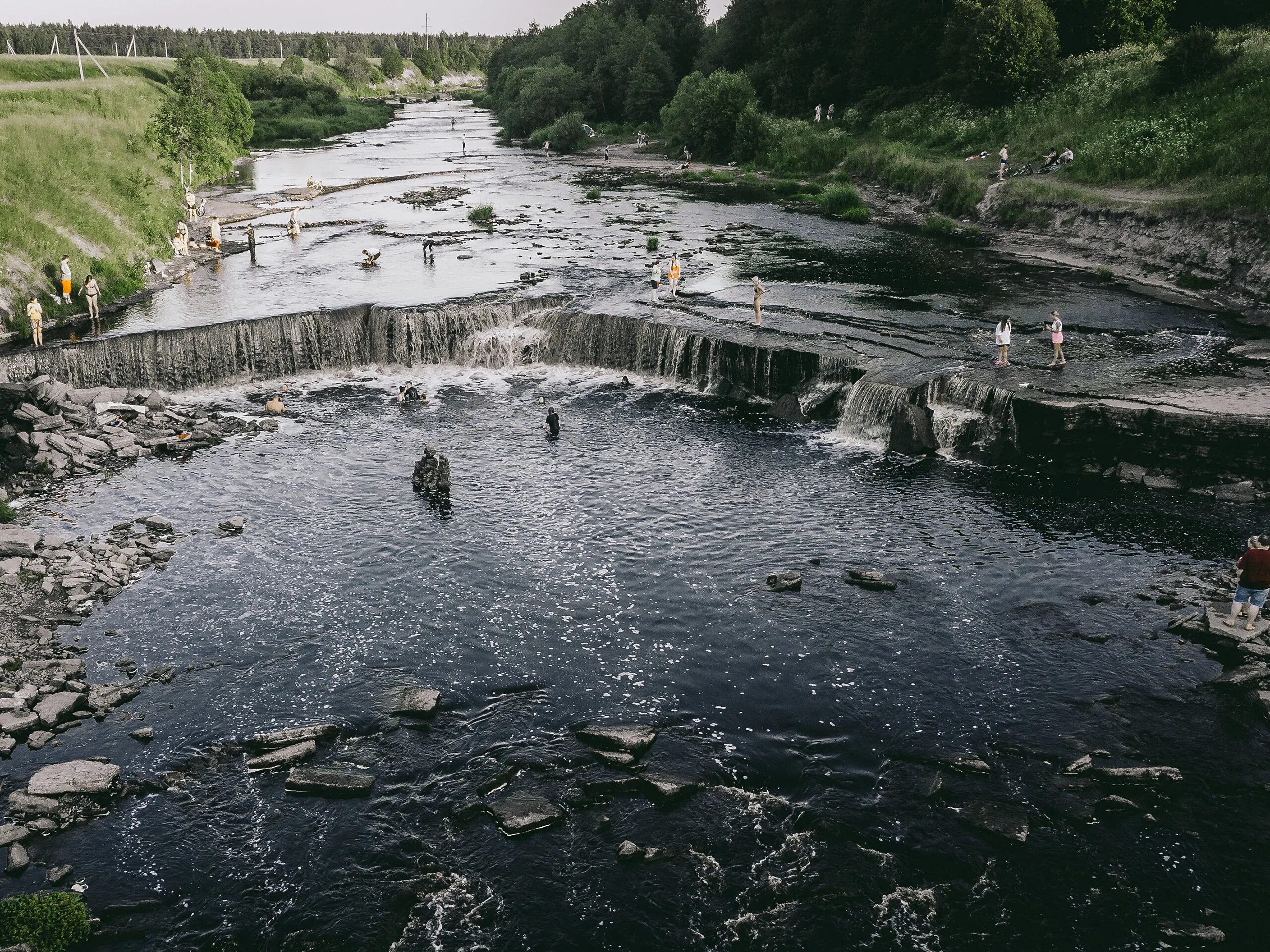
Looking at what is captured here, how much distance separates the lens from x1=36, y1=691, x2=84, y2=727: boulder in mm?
20094

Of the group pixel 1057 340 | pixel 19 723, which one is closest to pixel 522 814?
pixel 19 723

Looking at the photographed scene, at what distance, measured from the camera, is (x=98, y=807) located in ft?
58.9

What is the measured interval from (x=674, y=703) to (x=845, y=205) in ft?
204

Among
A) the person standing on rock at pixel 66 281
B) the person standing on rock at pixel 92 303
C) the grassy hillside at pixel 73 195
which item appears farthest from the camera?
the grassy hillside at pixel 73 195

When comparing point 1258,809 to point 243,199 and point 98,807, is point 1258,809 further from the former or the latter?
point 243,199

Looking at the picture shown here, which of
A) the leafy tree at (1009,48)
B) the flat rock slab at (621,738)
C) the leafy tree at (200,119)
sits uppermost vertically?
the leafy tree at (1009,48)

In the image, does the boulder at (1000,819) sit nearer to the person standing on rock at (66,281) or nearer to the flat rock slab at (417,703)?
the flat rock slab at (417,703)

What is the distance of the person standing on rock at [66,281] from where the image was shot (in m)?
45.9

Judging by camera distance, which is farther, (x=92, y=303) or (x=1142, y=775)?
(x=92, y=303)

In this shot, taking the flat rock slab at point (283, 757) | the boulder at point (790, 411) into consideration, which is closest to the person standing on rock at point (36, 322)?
the flat rock slab at point (283, 757)

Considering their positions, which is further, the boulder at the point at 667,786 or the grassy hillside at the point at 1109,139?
the grassy hillside at the point at 1109,139

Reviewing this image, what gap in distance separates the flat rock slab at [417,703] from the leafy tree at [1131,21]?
273 ft

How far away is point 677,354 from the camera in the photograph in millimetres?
42562

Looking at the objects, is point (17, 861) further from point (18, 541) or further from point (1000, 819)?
point (1000, 819)
